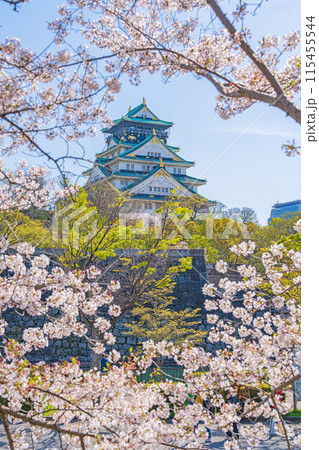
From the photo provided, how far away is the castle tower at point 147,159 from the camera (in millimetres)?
27766

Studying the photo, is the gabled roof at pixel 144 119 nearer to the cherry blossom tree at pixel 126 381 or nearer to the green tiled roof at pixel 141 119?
the green tiled roof at pixel 141 119

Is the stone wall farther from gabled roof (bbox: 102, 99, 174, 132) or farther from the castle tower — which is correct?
gabled roof (bbox: 102, 99, 174, 132)

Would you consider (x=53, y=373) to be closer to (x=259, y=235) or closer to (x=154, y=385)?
(x=154, y=385)

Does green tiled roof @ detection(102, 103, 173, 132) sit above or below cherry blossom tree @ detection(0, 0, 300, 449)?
above

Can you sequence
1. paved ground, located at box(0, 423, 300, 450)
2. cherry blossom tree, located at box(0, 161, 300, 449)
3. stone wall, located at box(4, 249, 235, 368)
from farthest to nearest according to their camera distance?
stone wall, located at box(4, 249, 235, 368) < paved ground, located at box(0, 423, 300, 450) < cherry blossom tree, located at box(0, 161, 300, 449)

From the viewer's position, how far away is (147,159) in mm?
30750

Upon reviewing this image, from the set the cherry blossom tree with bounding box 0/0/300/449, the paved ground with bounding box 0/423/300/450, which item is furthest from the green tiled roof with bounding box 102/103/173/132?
the cherry blossom tree with bounding box 0/0/300/449

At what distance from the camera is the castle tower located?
27.8m

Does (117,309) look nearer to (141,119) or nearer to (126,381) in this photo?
(126,381)

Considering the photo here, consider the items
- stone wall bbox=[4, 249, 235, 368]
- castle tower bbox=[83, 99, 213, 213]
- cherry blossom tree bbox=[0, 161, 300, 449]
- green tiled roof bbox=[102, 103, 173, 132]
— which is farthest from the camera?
green tiled roof bbox=[102, 103, 173, 132]

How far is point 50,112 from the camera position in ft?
12.0

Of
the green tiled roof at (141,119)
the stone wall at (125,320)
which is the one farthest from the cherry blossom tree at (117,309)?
the green tiled roof at (141,119)

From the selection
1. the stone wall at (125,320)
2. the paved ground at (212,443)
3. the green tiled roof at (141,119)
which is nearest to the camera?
the paved ground at (212,443)
